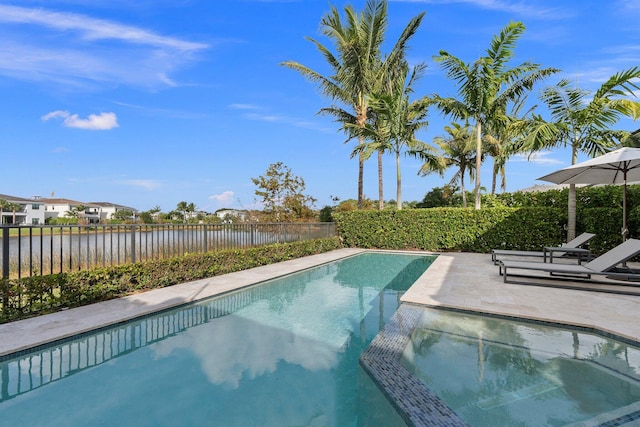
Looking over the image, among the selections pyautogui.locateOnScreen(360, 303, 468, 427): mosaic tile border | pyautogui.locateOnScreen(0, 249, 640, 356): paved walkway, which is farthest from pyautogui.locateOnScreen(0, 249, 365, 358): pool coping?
pyautogui.locateOnScreen(360, 303, 468, 427): mosaic tile border

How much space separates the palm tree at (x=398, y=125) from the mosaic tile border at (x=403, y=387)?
38.4ft

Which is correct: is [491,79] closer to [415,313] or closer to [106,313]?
[415,313]

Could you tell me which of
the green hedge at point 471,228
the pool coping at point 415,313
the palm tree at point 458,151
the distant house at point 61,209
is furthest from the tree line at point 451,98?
the distant house at point 61,209

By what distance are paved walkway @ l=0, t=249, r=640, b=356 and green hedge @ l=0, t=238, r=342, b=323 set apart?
0.26 metres

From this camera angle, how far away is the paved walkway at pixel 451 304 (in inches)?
168

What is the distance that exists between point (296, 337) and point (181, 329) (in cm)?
177

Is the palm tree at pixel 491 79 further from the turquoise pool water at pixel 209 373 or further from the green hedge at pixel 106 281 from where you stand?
the turquoise pool water at pixel 209 373

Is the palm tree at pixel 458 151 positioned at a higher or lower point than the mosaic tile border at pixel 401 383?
higher

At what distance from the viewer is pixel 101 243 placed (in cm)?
635

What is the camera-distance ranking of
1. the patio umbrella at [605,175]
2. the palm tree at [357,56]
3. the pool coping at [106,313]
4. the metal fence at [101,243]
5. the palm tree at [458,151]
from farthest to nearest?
the palm tree at [458,151] < the palm tree at [357,56] < the patio umbrella at [605,175] < the metal fence at [101,243] < the pool coping at [106,313]

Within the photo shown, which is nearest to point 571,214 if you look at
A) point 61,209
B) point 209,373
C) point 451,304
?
point 451,304

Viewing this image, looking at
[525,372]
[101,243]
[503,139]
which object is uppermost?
[503,139]

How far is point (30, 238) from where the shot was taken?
5.16m

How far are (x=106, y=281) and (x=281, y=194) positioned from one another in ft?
47.7
